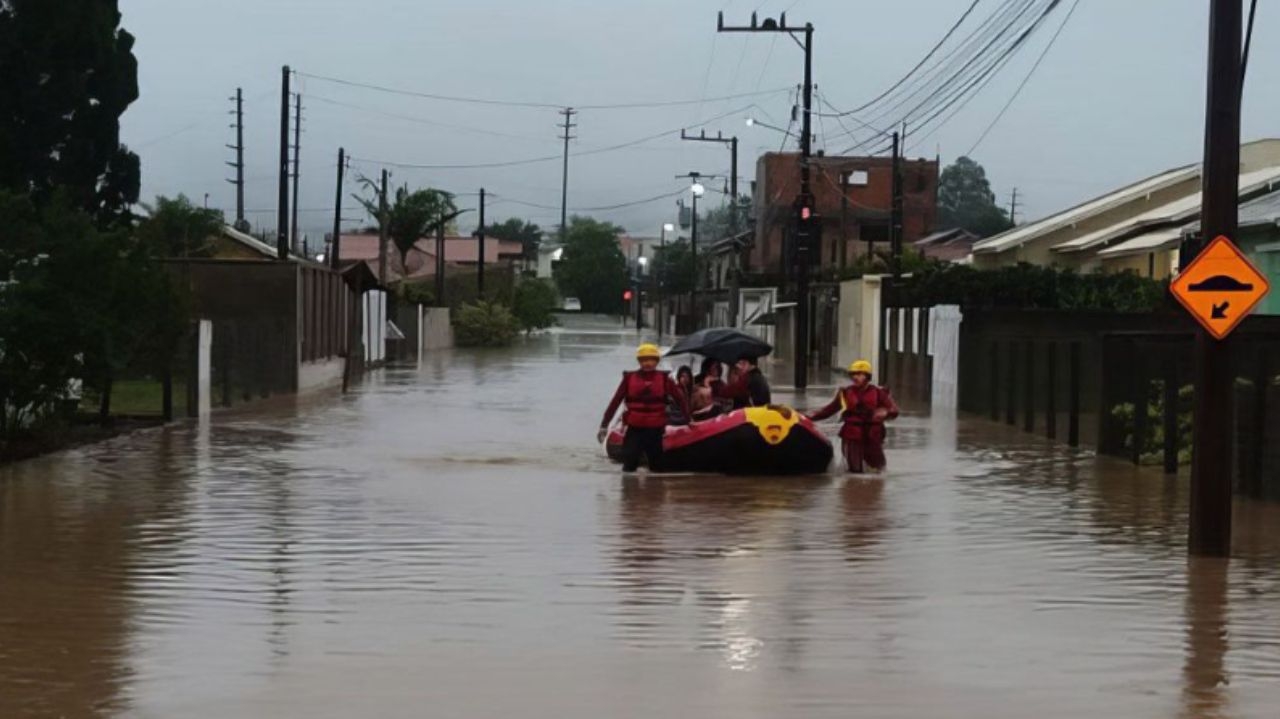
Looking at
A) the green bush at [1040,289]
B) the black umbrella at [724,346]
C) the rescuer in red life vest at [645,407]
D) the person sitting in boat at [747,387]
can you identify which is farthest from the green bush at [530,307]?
the rescuer in red life vest at [645,407]

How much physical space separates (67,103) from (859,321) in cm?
2133

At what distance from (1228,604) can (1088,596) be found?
850 mm

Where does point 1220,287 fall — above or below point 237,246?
below

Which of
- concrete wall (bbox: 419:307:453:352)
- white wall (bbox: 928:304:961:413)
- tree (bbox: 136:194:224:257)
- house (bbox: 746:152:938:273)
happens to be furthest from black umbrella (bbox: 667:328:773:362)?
house (bbox: 746:152:938:273)

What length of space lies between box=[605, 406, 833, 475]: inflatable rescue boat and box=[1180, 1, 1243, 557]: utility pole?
6.93 meters

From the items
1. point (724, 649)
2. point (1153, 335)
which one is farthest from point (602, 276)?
point (724, 649)

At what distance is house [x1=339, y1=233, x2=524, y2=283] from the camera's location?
119 metres

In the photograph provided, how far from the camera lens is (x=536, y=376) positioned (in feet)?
157

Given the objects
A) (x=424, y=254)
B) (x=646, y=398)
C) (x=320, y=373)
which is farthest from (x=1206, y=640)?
(x=424, y=254)

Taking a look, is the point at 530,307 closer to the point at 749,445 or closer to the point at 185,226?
the point at 185,226

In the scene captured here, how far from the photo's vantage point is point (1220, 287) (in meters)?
12.9

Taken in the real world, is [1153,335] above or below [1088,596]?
above

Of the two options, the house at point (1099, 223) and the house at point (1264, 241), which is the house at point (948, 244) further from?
the house at point (1264, 241)

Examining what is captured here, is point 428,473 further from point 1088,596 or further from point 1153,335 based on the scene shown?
point 1088,596
